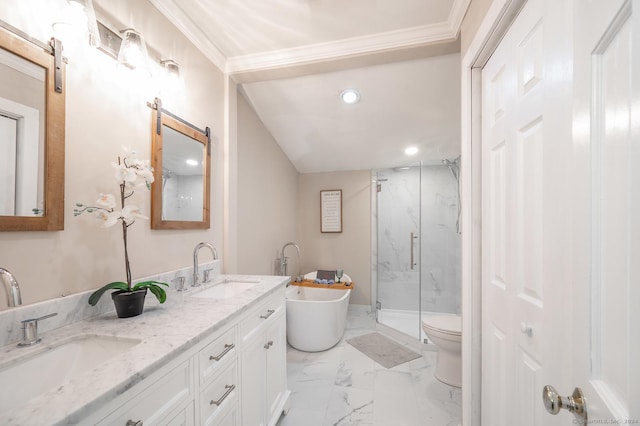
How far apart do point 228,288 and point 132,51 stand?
4.54ft

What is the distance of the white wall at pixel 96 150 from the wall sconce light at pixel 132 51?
0.06m

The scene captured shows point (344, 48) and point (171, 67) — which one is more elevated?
point (344, 48)

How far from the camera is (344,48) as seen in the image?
1.89m

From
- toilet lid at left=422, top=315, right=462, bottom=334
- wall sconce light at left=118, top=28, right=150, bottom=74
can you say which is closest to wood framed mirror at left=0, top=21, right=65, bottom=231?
wall sconce light at left=118, top=28, right=150, bottom=74

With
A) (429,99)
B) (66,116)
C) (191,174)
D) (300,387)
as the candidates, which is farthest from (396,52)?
(300,387)

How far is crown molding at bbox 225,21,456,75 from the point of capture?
1737 mm

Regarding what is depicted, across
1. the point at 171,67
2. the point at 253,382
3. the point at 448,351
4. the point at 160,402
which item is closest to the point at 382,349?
the point at 448,351

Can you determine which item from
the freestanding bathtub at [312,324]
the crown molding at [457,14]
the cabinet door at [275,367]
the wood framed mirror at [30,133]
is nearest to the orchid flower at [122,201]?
the wood framed mirror at [30,133]

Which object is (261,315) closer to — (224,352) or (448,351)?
(224,352)

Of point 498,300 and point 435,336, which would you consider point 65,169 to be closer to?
point 498,300

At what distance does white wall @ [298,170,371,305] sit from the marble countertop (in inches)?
96.6

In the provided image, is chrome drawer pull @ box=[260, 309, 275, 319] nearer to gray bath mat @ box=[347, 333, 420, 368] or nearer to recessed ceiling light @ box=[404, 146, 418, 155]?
gray bath mat @ box=[347, 333, 420, 368]

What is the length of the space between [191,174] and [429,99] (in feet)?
6.91

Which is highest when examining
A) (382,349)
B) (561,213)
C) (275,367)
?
(561,213)
